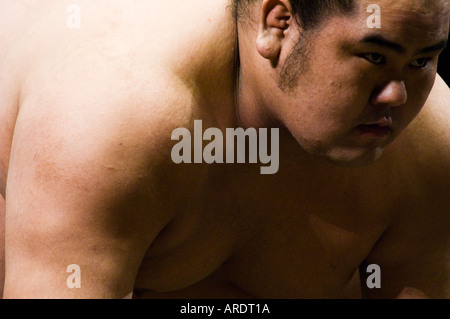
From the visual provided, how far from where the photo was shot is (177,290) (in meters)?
1.40

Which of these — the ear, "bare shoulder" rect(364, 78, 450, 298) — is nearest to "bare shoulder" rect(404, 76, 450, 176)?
"bare shoulder" rect(364, 78, 450, 298)

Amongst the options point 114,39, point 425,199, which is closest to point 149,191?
point 114,39

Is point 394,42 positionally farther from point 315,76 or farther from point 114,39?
point 114,39

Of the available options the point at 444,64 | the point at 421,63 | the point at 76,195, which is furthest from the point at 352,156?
the point at 444,64

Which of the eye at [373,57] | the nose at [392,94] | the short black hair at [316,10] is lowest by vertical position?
the nose at [392,94]

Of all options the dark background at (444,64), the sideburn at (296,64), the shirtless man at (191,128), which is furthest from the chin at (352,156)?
the dark background at (444,64)

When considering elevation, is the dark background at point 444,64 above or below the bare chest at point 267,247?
above

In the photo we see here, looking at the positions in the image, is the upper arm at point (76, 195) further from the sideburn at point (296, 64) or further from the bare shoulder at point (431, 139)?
the bare shoulder at point (431, 139)

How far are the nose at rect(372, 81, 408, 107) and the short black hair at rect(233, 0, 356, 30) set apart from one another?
4.2 inches

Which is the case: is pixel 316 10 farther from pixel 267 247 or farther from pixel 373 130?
pixel 267 247

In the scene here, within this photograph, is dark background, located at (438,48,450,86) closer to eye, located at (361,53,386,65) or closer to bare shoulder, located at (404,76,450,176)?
bare shoulder, located at (404,76,450,176)

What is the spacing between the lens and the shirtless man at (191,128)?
1041 mm

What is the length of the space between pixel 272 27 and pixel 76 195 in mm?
320
